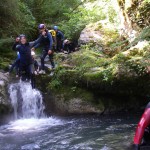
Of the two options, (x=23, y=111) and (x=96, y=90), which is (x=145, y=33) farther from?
(x=23, y=111)

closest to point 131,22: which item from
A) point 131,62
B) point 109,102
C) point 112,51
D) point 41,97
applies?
point 112,51

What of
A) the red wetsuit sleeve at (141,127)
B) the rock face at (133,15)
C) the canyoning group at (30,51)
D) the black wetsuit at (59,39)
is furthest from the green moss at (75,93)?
the red wetsuit sleeve at (141,127)

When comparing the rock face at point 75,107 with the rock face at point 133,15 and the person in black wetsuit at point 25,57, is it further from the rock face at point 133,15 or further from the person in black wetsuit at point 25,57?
the rock face at point 133,15

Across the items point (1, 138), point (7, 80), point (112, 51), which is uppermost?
point (112, 51)

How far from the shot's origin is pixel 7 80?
11852 mm

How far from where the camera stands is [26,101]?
11.4 meters

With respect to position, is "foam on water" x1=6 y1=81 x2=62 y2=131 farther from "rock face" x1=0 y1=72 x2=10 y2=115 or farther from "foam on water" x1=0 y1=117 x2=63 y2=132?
"rock face" x1=0 y1=72 x2=10 y2=115

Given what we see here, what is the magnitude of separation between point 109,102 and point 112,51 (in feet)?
12.7

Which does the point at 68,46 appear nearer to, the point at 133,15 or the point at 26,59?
the point at 133,15

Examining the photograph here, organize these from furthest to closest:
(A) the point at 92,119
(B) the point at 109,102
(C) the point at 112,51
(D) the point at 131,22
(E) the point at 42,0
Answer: (E) the point at 42,0 → (C) the point at 112,51 → (D) the point at 131,22 → (B) the point at 109,102 → (A) the point at 92,119

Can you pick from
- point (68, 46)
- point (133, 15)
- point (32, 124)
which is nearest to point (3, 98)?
point (32, 124)

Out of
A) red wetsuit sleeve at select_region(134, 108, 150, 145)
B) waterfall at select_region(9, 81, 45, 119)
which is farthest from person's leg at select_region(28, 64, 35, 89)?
red wetsuit sleeve at select_region(134, 108, 150, 145)

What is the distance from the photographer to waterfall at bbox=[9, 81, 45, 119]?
11.1 metres

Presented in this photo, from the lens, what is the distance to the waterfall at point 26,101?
11141 millimetres
